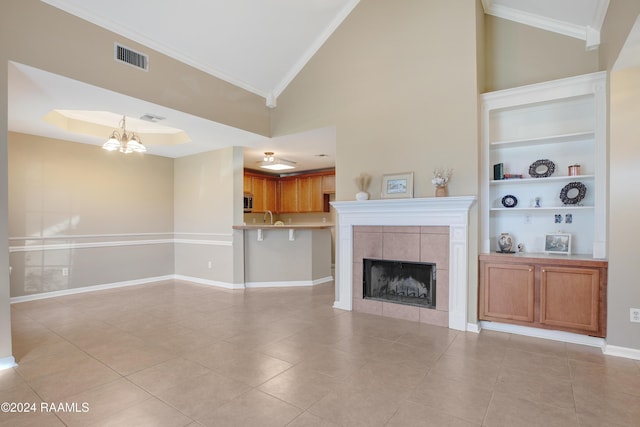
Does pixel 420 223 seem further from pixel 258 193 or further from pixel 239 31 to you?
pixel 258 193

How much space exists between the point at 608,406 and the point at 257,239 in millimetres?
4888

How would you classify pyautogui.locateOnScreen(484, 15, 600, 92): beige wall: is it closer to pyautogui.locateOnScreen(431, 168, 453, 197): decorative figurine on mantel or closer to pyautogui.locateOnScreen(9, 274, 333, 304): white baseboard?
pyautogui.locateOnScreen(431, 168, 453, 197): decorative figurine on mantel

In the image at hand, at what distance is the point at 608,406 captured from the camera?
2.12 m

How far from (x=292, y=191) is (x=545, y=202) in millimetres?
6028

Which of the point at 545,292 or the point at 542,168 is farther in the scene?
the point at 542,168

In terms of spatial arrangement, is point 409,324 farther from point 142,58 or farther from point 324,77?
point 142,58

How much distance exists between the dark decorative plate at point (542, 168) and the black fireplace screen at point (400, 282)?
5.12ft

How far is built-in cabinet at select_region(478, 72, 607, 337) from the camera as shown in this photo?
3.13 meters

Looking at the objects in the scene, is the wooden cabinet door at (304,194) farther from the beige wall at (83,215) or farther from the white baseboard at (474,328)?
the white baseboard at (474,328)

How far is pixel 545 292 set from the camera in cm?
326

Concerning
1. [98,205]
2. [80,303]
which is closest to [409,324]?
[80,303]

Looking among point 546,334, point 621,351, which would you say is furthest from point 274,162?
point 621,351

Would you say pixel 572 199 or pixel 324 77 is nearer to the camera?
pixel 572 199

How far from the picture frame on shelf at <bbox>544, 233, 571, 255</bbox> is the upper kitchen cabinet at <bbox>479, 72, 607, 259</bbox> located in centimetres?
10
